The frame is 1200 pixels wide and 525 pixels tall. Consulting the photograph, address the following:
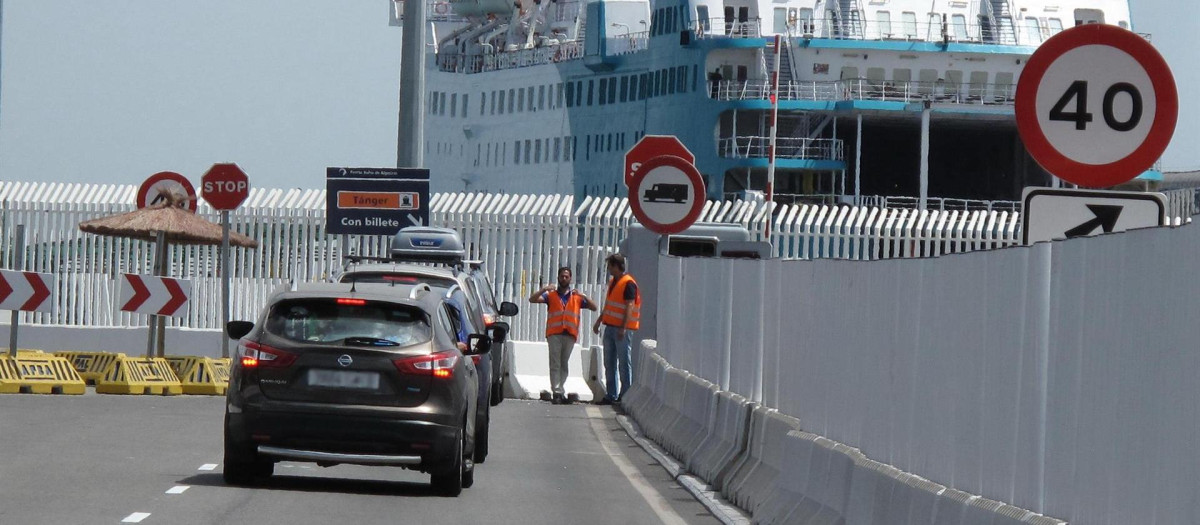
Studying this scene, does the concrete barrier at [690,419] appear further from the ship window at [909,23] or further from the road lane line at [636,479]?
the ship window at [909,23]

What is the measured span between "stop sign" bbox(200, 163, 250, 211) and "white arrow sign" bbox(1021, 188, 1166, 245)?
1861 cm

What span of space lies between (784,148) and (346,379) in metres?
54.4

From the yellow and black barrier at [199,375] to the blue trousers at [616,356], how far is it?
438 centimetres

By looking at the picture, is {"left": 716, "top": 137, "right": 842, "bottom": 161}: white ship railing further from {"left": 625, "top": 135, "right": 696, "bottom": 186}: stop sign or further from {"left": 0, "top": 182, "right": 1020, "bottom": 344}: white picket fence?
{"left": 625, "top": 135, "right": 696, "bottom": 186}: stop sign

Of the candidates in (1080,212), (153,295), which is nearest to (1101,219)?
(1080,212)

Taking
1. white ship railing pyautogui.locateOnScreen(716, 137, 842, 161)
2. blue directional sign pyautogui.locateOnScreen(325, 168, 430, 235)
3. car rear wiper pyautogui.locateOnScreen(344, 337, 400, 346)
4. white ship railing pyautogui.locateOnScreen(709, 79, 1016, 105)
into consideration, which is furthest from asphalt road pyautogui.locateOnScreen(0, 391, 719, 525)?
white ship railing pyautogui.locateOnScreen(709, 79, 1016, 105)

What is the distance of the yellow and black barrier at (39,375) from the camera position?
75.6ft

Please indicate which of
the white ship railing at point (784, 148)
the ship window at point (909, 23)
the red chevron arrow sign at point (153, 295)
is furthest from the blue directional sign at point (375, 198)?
the ship window at point (909, 23)

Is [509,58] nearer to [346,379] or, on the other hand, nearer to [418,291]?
[418,291]

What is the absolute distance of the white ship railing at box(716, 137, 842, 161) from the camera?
214 ft

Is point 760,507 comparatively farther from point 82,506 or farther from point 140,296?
point 140,296

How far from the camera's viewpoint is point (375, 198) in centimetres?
2636

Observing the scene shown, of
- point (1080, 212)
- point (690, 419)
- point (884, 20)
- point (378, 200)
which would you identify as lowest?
point (690, 419)

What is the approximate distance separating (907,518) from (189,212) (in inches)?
827
